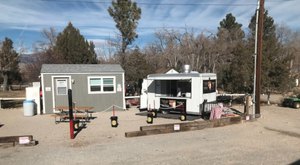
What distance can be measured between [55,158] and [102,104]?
9.24 m

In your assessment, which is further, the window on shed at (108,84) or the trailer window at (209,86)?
the window on shed at (108,84)

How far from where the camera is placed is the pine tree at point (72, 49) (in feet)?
98.0

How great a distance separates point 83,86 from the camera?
1593cm

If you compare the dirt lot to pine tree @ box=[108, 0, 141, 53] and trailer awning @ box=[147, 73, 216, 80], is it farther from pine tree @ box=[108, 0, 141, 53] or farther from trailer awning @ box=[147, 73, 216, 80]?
pine tree @ box=[108, 0, 141, 53]

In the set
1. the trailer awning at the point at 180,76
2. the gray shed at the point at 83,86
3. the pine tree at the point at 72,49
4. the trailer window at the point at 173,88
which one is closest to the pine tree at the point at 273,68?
the trailer awning at the point at 180,76

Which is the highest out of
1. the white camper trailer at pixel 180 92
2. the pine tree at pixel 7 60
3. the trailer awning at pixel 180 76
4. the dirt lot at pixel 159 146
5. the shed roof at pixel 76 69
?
the pine tree at pixel 7 60

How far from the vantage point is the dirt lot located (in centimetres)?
682

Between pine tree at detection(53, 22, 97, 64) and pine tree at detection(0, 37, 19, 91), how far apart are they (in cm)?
1267

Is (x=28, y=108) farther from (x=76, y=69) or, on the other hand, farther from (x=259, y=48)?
(x=259, y=48)

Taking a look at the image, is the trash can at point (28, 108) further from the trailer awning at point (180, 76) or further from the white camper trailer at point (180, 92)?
the trailer awning at point (180, 76)

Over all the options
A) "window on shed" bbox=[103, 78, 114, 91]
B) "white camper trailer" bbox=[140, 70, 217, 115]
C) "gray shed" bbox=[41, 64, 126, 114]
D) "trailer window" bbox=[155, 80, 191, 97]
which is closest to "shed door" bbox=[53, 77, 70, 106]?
"gray shed" bbox=[41, 64, 126, 114]

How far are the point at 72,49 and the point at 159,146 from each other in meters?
24.2

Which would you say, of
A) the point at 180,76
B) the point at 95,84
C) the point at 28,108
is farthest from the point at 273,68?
the point at 28,108

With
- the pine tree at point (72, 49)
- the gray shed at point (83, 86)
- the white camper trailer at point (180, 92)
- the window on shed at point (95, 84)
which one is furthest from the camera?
the pine tree at point (72, 49)
